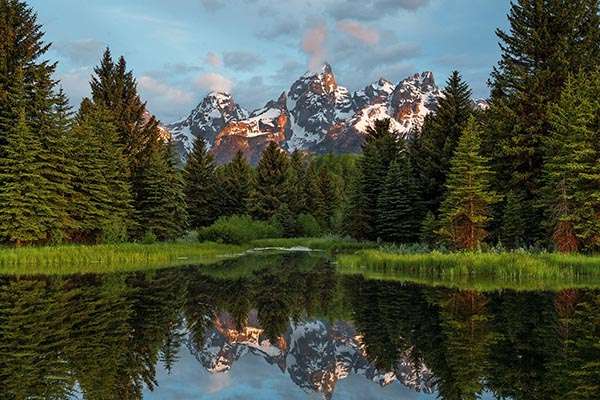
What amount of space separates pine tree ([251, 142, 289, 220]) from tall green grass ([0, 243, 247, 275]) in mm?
35112

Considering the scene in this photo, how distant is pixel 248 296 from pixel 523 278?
1136 cm

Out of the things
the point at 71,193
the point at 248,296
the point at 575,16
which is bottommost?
the point at 248,296

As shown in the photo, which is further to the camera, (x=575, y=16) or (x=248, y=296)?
(x=575, y=16)

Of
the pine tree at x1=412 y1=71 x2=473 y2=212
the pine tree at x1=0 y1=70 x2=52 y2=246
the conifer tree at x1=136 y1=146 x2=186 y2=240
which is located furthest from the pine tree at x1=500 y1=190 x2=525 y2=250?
the pine tree at x1=0 y1=70 x2=52 y2=246

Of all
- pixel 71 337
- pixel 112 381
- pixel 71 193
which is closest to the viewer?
pixel 112 381

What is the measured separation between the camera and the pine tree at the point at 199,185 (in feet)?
237

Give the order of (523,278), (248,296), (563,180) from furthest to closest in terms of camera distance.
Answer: (563,180) → (523,278) → (248,296)

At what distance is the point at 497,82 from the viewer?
140 feet

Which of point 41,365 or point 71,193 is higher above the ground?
point 71,193

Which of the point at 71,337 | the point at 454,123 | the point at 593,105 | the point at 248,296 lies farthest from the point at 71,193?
the point at 593,105

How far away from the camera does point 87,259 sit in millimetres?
32906

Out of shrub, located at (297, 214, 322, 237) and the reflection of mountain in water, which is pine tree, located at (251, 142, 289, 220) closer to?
shrub, located at (297, 214, 322, 237)

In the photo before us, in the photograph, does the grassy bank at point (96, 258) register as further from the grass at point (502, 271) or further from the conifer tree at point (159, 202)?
the grass at point (502, 271)

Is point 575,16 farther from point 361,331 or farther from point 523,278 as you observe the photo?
point 361,331
